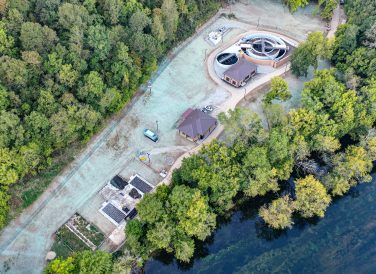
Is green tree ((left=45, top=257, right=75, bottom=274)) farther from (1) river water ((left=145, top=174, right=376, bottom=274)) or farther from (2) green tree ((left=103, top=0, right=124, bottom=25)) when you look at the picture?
(2) green tree ((left=103, top=0, right=124, bottom=25))

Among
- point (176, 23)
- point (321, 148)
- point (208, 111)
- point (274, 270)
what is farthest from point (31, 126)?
point (321, 148)

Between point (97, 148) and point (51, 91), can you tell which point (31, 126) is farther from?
point (97, 148)

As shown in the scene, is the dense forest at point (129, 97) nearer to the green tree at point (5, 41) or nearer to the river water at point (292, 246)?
the green tree at point (5, 41)

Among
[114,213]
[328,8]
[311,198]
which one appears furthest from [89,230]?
[328,8]

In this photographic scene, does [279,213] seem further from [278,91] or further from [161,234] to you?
[278,91]

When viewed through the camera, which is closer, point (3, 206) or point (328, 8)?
point (3, 206)

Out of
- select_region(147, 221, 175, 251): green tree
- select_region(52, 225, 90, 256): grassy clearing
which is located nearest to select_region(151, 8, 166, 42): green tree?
select_region(147, 221, 175, 251): green tree

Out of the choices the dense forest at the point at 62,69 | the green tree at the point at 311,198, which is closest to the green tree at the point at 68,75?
the dense forest at the point at 62,69
